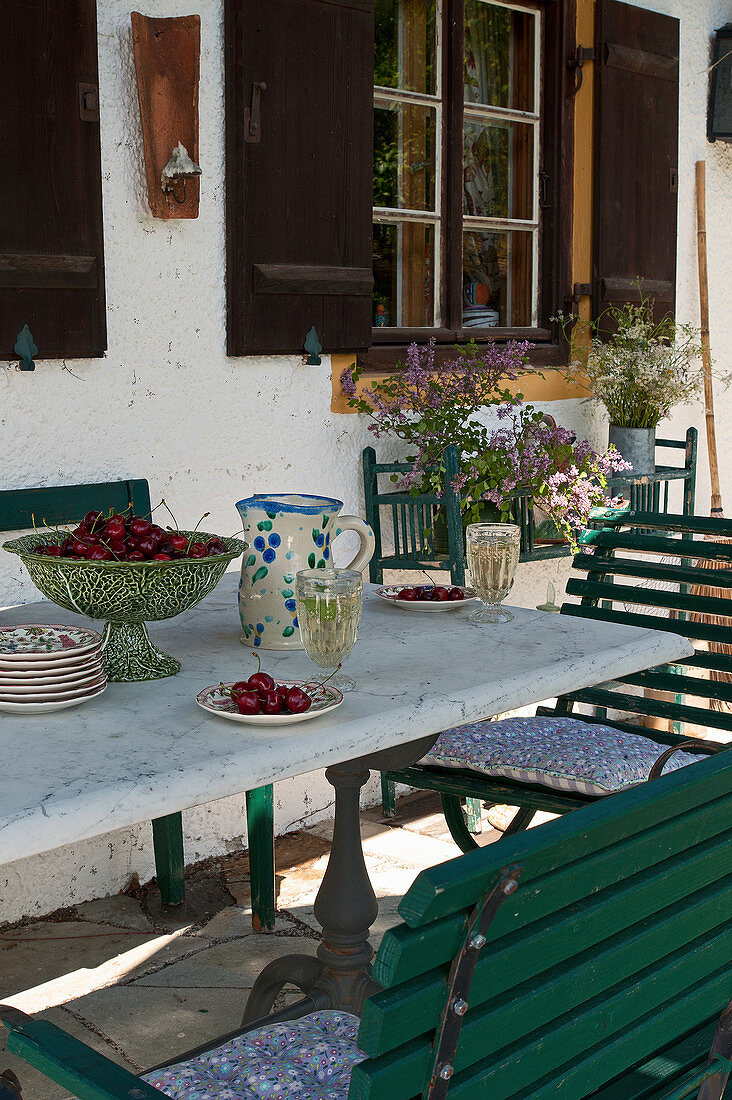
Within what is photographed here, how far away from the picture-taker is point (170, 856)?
9.73 ft

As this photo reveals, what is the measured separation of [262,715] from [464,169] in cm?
301

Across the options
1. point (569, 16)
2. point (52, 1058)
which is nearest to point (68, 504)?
point (52, 1058)

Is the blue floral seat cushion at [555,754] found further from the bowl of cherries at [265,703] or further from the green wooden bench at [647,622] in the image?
the bowl of cherries at [265,703]

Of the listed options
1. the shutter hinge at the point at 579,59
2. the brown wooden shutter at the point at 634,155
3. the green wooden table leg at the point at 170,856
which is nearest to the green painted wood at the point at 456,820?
the green wooden table leg at the point at 170,856

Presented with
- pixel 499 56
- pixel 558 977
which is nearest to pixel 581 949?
pixel 558 977

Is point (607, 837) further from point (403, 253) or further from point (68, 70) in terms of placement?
point (403, 253)

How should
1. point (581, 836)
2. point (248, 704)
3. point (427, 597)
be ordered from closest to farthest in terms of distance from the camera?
point (581, 836) → point (248, 704) → point (427, 597)

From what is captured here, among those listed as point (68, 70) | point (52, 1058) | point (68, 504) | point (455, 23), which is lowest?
point (52, 1058)

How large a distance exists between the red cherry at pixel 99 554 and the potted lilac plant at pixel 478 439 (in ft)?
6.18

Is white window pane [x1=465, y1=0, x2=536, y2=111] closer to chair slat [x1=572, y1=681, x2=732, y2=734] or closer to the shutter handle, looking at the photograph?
the shutter handle

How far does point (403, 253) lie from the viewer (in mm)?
3924

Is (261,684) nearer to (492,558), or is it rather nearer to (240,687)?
(240,687)

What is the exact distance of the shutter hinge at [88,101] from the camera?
2.80 m

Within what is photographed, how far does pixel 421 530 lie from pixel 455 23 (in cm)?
159
